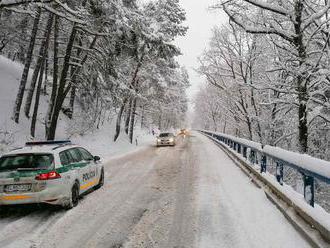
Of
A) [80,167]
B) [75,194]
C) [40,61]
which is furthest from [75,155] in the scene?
[40,61]

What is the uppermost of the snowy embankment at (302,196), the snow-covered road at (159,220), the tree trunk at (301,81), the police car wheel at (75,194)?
the tree trunk at (301,81)

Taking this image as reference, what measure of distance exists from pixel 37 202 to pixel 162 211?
2740 millimetres

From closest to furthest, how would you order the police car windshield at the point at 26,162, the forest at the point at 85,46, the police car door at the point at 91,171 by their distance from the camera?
1. the police car windshield at the point at 26,162
2. the police car door at the point at 91,171
3. the forest at the point at 85,46

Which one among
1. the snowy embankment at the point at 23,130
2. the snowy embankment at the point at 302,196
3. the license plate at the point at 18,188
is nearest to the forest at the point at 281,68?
the snowy embankment at the point at 302,196

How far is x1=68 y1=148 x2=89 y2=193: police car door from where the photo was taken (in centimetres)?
867

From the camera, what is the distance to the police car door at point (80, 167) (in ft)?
28.5

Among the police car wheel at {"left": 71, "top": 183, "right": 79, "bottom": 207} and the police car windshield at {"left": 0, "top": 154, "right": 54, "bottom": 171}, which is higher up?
the police car windshield at {"left": 0, "top": 154, "right": 54, "bottom": 171}

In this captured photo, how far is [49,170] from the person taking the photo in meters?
7.45

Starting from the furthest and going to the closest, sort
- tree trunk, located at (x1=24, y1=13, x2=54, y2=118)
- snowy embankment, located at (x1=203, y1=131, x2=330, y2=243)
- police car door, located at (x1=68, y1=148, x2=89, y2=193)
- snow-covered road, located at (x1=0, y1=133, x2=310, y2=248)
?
tree trunk, located at (x1=24, y1=13, x2=54, y2=118) < police car door, located at (x1=68, y1=148, x2=89, y2=193) < snow-covered road, located at (x1=0, y1=133, x2=310, y2=248) < snowy embankment, located at (x1=203, y1=131, x2=330, y2=243)

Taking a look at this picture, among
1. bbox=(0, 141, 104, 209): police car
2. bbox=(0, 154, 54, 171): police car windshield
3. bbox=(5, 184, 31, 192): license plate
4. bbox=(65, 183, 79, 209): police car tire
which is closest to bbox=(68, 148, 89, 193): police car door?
bbox=(0, 141, 104, 209): police car

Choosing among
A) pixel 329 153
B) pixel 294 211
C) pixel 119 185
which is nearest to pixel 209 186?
pixel 119 185

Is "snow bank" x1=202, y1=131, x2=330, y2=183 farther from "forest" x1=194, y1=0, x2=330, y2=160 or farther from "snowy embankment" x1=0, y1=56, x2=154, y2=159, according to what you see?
"snowy embankment" x1=0, y1=56, x2=154, y2=159

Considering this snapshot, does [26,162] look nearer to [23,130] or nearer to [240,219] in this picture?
[240,219]

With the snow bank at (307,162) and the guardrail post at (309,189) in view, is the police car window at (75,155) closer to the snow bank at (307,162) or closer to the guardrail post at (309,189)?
Result: the snow bank at (307,162)
